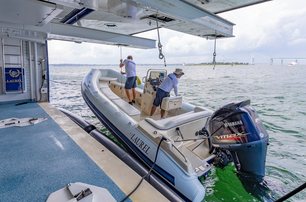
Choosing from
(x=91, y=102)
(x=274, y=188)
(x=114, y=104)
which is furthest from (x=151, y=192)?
(x=91, y=102)

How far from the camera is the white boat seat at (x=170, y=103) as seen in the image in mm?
3672

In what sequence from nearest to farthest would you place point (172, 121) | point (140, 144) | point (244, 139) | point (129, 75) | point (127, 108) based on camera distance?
point (244, 139) < point (140, 144) < point (172, 121) < point (127, 108) < point (129, 75)

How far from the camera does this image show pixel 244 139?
2037 mm

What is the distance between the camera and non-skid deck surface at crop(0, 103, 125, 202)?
58.6 inches

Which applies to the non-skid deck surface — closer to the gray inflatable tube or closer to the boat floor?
the boat floor

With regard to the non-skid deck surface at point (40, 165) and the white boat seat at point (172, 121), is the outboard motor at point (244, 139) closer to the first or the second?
the white boat seat at point (172, 121)

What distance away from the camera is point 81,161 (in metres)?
1.90

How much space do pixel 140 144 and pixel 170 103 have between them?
1306 mm

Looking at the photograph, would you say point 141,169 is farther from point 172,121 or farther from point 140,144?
point 172,121

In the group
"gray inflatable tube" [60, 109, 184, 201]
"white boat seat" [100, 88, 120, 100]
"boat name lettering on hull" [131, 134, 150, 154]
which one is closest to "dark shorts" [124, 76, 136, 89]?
"white boat seat" [100, 88, 120, 100]

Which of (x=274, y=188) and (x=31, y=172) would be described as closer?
(x=31, y=172)

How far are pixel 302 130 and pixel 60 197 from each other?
5.03 meters

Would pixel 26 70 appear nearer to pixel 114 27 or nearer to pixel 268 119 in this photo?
pixel 114 27

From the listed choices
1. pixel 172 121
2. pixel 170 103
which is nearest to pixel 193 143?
pixel 172 121
